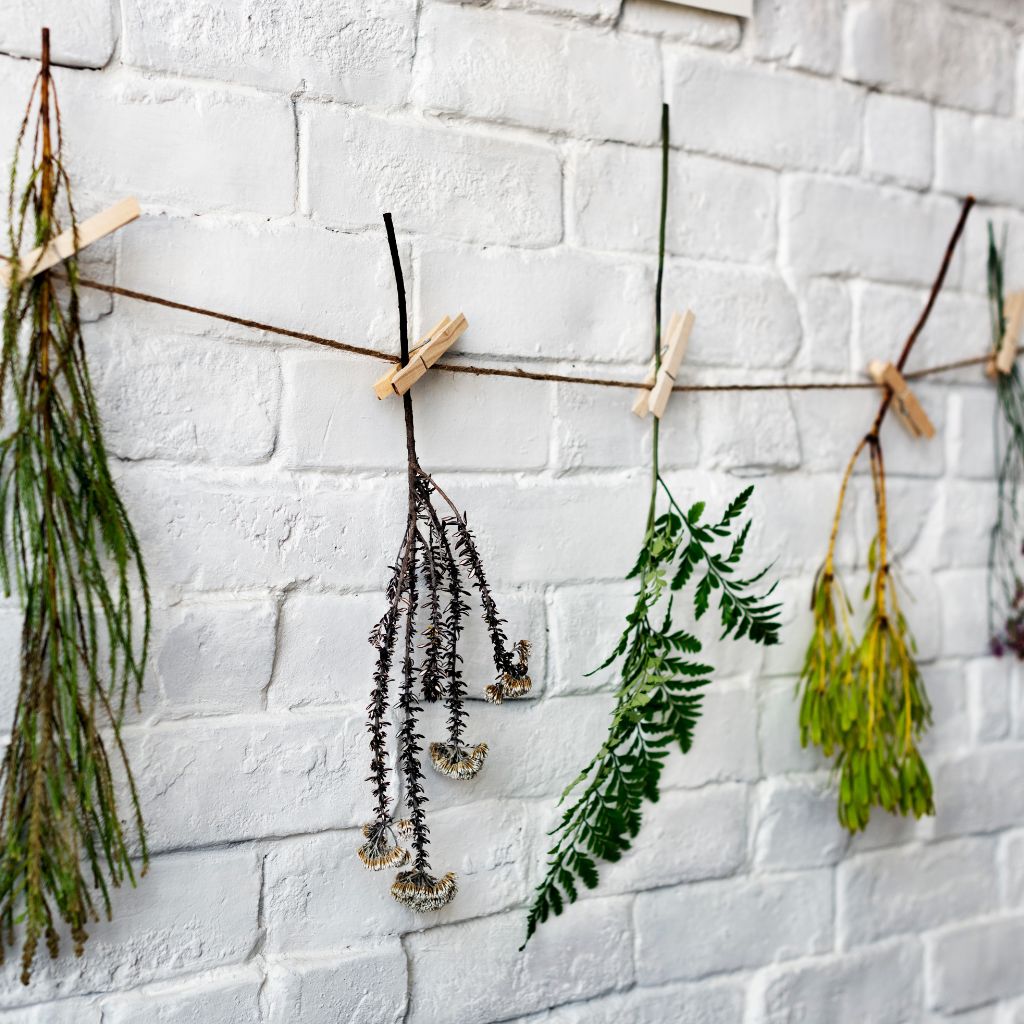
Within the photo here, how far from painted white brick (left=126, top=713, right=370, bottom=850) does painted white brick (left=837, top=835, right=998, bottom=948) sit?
515mm

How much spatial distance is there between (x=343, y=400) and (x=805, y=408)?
0.44 metres

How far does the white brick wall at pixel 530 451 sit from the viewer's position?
0.73 m

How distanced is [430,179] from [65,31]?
265 millimetres

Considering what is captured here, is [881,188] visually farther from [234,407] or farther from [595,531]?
[234,407]

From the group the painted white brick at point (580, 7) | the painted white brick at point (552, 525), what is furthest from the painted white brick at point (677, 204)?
the painted white brick at point (552, 525)

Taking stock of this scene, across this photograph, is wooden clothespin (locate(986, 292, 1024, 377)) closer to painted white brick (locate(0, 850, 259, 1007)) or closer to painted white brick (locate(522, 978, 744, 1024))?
painted white brick (locate(522, 978, 744, 1024))

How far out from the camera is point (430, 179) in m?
0.80

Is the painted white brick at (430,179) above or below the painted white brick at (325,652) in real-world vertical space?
above

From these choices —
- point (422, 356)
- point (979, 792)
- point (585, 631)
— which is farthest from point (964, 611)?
point (422, 356)

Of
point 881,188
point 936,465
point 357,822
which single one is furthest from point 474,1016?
point 881,188

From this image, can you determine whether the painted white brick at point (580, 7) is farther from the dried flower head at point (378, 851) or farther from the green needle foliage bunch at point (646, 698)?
the dried flower head at point (378, 851)

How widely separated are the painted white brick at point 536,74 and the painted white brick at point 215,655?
16.2 inches

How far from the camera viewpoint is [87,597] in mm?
665

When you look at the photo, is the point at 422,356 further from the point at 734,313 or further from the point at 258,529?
the point at 734,313
